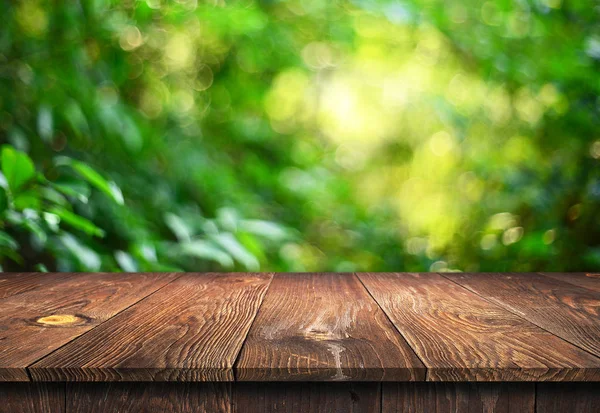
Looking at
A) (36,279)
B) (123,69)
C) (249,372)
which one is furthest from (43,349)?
(123,69)

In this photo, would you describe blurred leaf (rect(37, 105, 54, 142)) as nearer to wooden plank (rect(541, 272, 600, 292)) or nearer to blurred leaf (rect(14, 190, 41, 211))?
blurred leaf (rect(14, 190, 41, 211))

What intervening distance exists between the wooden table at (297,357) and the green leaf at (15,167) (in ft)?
0.72

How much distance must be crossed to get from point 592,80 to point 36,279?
1.48m

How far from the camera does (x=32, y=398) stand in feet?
1.71

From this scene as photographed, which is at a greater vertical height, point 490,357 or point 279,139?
point 279,139

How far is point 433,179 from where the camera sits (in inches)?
107

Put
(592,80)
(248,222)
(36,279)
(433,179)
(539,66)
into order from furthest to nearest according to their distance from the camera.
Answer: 1. (433,179)
2. (539,66)
3. (592,80)
4. (248,222)
5. (36,279)


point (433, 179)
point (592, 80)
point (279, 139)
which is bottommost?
point (433, 179)

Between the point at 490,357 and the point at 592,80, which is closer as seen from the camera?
the point at 490,357

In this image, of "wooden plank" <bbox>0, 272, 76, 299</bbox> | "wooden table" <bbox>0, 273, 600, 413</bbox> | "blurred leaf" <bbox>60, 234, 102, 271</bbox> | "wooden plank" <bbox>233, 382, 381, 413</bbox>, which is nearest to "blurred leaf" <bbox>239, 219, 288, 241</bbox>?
"blurred leaf" <bbox>60, 234, 102, 271</bbox>

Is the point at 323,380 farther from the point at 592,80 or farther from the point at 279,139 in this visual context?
the point at 279,139

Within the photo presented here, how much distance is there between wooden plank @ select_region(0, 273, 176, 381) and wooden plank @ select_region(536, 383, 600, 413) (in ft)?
1.47

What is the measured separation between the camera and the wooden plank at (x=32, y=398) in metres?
0.52

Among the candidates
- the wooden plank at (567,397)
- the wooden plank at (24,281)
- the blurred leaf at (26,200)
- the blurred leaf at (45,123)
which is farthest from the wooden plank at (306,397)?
the blurred leaf at (45,123)
